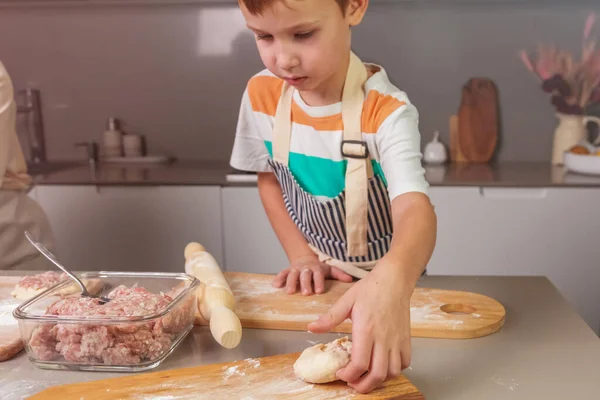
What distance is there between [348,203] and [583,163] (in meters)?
1.22

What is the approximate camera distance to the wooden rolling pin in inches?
26.5

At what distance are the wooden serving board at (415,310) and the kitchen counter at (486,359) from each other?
0.01 m

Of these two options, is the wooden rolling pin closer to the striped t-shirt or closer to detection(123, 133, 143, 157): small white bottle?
the striped t-shirt

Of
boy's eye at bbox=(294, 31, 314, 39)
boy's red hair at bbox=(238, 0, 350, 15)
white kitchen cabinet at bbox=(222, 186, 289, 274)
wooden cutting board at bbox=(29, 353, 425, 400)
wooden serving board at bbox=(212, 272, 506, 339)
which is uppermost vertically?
boy's red hair at bbox=(238, 0, 350, 15)

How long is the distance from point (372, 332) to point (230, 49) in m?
1.89

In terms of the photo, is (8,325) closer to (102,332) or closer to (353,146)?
(102,332)

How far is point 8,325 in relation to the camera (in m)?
0.75

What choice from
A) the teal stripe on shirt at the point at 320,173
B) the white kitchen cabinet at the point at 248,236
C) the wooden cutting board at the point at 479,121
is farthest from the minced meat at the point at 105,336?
the wooden cutting board at the point at 479,121

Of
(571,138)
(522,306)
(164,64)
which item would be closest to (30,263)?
(522,306)

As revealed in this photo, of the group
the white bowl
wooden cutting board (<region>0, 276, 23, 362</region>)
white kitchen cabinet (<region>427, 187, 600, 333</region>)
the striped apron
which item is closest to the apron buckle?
the striped apron

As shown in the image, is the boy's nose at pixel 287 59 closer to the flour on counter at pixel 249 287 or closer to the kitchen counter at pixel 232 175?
the flour on counter at pixel 249 287

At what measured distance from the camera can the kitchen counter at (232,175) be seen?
180cm

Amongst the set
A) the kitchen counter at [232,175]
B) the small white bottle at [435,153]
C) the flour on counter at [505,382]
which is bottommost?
the flour on counter at [505,382]

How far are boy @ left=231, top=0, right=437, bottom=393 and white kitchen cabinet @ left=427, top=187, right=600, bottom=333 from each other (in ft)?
2.60
